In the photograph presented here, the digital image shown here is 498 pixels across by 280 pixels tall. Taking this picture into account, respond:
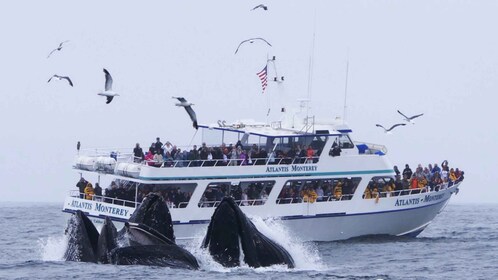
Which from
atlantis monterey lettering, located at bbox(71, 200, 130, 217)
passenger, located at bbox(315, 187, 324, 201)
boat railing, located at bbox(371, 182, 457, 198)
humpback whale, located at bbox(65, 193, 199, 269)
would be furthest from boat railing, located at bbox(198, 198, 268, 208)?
humpback whale, located at bbox(65, 193, 199, 269)

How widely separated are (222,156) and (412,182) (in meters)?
10.5

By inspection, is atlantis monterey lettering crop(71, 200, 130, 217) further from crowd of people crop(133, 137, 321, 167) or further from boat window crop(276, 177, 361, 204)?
boat window crop(276, 177, 361, 204)

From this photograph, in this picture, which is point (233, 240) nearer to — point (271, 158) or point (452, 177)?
point (271, 158)

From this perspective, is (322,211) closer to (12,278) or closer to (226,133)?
(226,133)

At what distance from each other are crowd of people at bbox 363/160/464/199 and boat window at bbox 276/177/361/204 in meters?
0.97

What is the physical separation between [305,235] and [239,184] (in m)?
4.13

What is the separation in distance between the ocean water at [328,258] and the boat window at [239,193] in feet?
5.83

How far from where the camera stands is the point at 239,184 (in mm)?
63344

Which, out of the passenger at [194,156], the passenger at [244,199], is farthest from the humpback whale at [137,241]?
the passenger at [244,199]

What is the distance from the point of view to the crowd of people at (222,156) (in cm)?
6226

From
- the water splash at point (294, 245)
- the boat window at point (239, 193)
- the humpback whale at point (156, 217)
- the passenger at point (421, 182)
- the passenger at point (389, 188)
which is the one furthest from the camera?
the passenger at point (421, 182)

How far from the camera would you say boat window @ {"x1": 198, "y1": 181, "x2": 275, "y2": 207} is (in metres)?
62.8

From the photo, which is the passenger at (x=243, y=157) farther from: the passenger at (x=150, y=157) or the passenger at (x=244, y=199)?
the passenger at (x=150, y=157)

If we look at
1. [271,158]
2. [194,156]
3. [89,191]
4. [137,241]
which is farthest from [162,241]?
[271,158]
